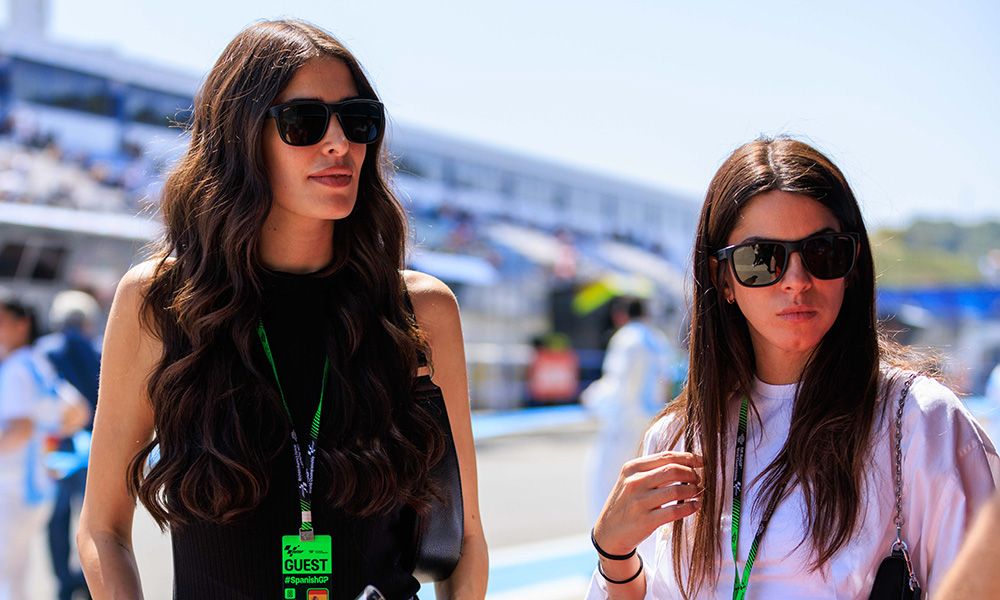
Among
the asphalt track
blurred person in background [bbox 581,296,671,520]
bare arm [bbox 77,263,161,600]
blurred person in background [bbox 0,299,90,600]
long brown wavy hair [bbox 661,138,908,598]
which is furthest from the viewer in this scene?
blurred person in background [bbox 581,296,671,520]

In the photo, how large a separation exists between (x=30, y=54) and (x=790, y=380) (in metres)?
17.3

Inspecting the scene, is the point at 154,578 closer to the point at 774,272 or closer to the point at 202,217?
the point at 202,217

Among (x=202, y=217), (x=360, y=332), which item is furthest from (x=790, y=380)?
(x=202, y=217)

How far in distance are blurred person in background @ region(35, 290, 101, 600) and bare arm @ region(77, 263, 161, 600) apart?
4550 millimetres

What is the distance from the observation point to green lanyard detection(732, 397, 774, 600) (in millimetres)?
1708

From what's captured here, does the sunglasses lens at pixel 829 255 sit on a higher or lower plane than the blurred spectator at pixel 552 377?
higher

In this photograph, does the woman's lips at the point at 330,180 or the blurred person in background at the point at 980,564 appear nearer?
Answer: the blurred person in background at the point at 980,564

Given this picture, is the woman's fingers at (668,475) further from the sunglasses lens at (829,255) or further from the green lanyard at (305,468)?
the green lanyard at (305,468)

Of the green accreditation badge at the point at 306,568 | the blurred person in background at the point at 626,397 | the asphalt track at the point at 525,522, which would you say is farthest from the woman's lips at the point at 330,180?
the blurred person in background at the point at 626,397

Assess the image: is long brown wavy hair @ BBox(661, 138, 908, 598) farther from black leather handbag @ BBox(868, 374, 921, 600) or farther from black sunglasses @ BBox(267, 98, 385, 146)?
black sunglasses @ BBox(267, 98, 385, 146)

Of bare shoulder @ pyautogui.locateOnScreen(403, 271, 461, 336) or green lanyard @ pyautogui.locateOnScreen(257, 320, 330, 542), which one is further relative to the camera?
bare shoulder @ pyautogui.locateOnScreen(403, 271, 461, 336)

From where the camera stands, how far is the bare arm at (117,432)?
195 centimetres

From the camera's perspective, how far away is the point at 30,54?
16.3m

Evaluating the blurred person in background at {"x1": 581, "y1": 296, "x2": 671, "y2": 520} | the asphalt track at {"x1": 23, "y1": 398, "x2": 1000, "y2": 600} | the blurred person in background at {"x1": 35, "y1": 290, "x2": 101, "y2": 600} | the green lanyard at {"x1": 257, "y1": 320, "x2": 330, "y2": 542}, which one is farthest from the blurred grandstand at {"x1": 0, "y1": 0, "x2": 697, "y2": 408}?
the green lanyard at {"x1": 257, "y1": 320, "x2": 330, "y2": 542}
